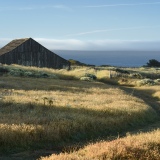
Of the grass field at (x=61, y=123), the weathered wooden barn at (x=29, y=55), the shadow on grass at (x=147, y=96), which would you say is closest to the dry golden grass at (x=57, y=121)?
the grass field at (x=61, y=123)

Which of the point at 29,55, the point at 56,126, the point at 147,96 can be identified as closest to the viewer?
the point at 56,126

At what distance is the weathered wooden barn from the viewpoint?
228ft

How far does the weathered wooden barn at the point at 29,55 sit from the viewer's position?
69375mm

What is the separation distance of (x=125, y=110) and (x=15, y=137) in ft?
31.4

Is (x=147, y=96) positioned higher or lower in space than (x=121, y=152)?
lower

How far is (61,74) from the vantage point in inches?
2135

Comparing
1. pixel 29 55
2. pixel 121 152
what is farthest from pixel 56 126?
pixel 29 55

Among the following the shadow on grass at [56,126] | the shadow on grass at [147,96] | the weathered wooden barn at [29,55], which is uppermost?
the weathered wooden barn at [29,55]

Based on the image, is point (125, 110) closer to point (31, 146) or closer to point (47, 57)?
point (31, 146)

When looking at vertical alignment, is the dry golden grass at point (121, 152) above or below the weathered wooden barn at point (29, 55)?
below

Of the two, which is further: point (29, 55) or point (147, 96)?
point (29, 55)

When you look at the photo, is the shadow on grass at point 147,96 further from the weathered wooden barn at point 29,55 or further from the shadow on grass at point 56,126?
the weathered wooden barn at point 29,55

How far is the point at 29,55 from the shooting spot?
232ft

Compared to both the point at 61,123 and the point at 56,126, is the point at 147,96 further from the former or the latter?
the point at 56,126
